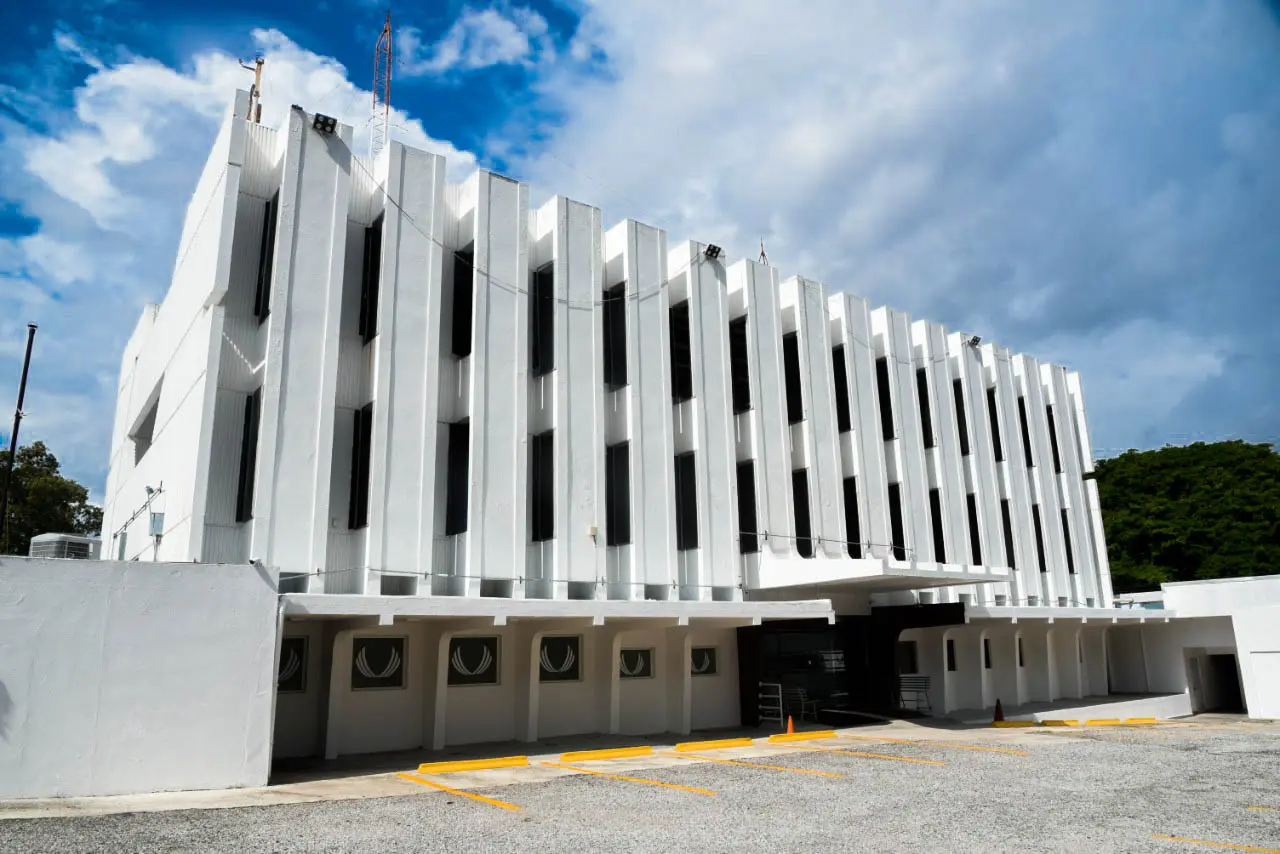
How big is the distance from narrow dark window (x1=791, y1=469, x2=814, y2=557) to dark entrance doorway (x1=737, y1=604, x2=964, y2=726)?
1.87 metres

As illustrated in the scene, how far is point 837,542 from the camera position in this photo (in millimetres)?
23188

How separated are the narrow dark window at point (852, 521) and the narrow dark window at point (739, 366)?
414 cm

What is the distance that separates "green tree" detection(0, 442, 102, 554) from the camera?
4331 centimetres

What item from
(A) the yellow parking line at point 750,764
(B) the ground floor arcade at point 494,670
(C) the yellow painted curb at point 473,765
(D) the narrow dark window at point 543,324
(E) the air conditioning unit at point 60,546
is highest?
(D) the narrow dark window at point 543,324

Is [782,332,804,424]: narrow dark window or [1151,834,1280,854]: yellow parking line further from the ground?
[782,332,804,424]: narrow dark window

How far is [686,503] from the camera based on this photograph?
20.7m

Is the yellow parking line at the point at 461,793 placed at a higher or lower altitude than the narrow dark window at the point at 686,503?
lower

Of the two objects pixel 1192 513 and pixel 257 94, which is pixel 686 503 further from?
pixel 1192 513

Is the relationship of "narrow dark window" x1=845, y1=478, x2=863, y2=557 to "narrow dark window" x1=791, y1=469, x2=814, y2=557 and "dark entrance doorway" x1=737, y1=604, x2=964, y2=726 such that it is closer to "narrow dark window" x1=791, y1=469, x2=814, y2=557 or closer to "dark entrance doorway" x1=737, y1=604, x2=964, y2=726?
"narrow dark window" x1=791, y1=469, x2=814, y2=557

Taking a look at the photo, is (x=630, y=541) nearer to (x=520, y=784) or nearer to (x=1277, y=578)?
(x=520, y=784)

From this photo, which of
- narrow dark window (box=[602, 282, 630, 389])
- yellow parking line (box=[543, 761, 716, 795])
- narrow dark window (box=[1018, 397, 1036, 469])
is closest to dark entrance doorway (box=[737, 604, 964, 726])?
narrow dark window (box=[602, 282, 630, 389])

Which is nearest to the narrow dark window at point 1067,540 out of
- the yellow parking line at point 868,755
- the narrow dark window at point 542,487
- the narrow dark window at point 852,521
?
the narrow dark window at point 852,521

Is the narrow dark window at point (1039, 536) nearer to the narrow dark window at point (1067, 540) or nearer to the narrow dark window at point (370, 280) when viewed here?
the narrow dark window at point (1067, 540)

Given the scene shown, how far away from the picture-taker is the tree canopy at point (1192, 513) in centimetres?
4525
